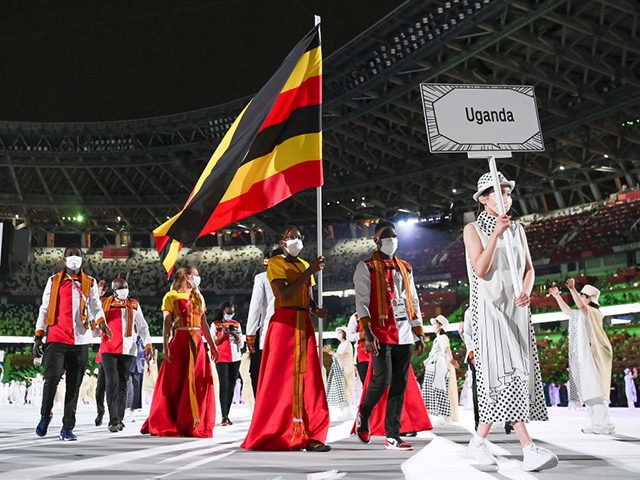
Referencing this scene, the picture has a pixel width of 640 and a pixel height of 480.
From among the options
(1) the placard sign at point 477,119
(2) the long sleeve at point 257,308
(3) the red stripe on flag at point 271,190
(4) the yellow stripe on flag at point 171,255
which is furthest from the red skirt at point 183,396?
(1) the placard sign at point 477,119

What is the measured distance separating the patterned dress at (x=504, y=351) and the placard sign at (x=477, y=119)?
89cm

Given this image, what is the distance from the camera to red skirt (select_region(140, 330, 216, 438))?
7.03 metres

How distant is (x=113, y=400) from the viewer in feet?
26.4

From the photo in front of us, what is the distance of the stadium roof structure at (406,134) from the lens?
827 inches

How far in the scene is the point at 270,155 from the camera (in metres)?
6.24

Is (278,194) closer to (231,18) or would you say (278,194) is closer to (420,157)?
(231,18)

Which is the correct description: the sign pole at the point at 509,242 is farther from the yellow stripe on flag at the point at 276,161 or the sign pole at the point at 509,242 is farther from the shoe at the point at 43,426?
the shoe at the point at 43,426

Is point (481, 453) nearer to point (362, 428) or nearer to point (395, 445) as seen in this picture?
point (395, 445)

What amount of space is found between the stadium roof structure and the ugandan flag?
14.5 metres

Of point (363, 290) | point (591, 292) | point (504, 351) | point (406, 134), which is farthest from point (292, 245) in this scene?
point (406, 134)

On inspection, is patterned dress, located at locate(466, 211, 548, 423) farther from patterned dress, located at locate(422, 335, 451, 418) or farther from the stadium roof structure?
the stadium roof structure

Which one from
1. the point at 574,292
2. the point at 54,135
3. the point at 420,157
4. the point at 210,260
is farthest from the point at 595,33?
the point at 210,260

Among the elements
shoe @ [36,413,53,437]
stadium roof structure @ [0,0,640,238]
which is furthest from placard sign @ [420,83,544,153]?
stadium roof structure @ [0,0,640,238]

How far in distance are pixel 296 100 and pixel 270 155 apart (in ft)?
1.85
